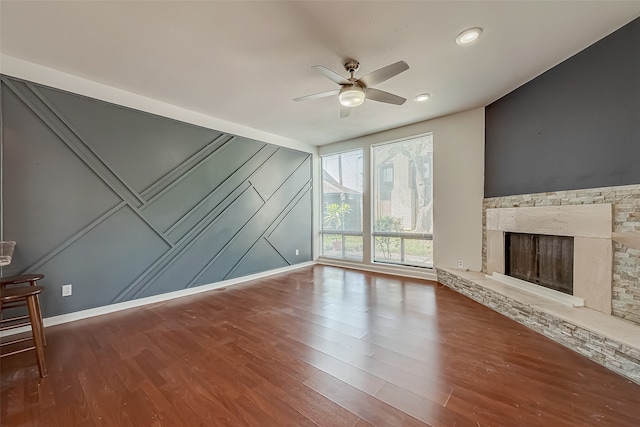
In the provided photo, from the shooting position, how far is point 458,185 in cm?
429

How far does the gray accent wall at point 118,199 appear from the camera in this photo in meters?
2.68

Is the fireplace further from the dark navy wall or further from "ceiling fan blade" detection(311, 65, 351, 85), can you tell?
"ceiling fan blade" detection(311, 65, 351, 85)

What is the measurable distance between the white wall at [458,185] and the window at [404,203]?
6.6 inches

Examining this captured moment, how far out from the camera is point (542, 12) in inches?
80.9

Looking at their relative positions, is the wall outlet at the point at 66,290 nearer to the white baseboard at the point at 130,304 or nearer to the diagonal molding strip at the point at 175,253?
the white baseboard at the point at 130,304

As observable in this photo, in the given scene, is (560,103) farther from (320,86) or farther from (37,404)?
(37,404)

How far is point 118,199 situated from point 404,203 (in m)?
4.60

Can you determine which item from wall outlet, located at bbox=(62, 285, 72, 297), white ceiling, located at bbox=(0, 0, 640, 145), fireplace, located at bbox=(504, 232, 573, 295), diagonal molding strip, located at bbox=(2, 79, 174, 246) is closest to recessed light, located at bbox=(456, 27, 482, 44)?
white ceiling, located at bbox=(0, 0, 640, 145)

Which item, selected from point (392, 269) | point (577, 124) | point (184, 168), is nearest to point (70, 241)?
point (184, 168)

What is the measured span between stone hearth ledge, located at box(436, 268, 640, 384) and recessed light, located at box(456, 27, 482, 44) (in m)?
2.72

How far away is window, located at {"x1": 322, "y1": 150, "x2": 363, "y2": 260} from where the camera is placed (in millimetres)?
5688

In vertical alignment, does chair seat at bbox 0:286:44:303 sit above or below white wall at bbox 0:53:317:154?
below

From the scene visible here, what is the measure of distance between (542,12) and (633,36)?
0.94 m

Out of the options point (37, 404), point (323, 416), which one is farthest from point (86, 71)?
→ point (323, 416)
